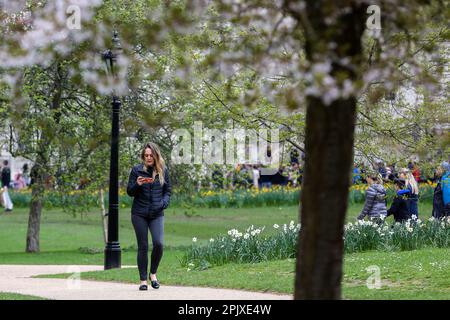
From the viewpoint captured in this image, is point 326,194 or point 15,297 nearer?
point 326,194

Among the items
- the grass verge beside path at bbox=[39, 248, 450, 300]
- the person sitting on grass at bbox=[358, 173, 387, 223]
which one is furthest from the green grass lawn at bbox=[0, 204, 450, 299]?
the person sitting on grass at bbox=[358, 173, 387, 223]

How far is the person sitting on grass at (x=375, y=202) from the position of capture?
56.4 ft

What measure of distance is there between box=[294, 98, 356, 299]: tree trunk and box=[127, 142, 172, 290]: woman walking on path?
6.23 m

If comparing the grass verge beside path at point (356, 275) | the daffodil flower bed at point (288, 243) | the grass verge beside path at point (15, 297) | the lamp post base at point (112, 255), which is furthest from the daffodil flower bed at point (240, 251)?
the grass verge beside path at point (15, 297)

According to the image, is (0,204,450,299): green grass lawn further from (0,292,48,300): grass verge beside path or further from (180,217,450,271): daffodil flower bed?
(0,292,48,300): grass verge beside path

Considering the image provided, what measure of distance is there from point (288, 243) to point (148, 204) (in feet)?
13.4

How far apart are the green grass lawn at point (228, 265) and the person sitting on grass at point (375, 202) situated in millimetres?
2382

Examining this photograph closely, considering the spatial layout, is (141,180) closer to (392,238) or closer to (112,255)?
(112,255)

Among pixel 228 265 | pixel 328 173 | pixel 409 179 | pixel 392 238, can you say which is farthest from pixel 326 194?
pixel 409 179

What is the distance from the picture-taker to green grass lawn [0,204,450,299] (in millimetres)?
11430

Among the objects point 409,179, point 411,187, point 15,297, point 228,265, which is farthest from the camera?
point 411,187

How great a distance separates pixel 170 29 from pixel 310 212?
1527mm

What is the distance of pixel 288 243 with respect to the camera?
50.4 ft
